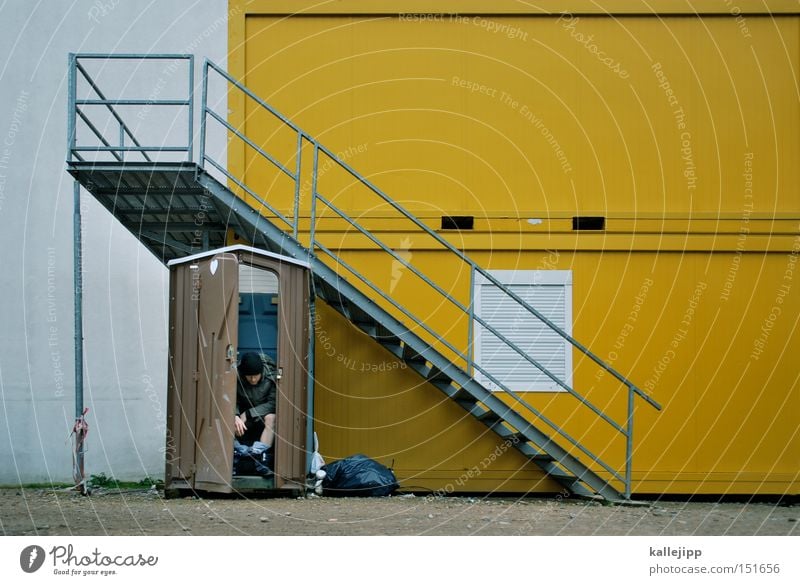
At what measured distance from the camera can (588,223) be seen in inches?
554

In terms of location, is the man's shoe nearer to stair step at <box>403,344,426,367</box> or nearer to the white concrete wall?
stair step at <box>403,344,426,367</box>

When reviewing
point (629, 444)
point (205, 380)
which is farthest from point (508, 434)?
point (205, 380)

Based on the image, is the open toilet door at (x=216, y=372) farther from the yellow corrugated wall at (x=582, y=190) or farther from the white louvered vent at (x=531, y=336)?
the white louvered vent at (x=531, y=336)

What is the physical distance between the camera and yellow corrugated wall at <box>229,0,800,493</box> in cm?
1378

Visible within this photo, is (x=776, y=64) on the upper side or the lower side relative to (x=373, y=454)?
upper

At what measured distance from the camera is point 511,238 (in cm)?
1394

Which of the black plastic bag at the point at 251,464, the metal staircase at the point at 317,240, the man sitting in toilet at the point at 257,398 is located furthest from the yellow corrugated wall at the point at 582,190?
the black plastic bag at the point at 251,464

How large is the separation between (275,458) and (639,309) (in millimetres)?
4940

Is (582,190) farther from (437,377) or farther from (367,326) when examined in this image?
(367,326)

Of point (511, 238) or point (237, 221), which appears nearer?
point (237, 221)

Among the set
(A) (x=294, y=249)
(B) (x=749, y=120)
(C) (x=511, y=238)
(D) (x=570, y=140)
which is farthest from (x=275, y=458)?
(B) (x=749, y=120)

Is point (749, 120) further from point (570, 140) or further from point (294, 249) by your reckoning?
point (294, 249)

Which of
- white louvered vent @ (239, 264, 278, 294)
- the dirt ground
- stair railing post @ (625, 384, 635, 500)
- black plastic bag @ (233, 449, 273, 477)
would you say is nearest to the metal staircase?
stair railing post @ (625, 384, 635, 500)

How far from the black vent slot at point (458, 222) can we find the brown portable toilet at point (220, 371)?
267 centimetres
